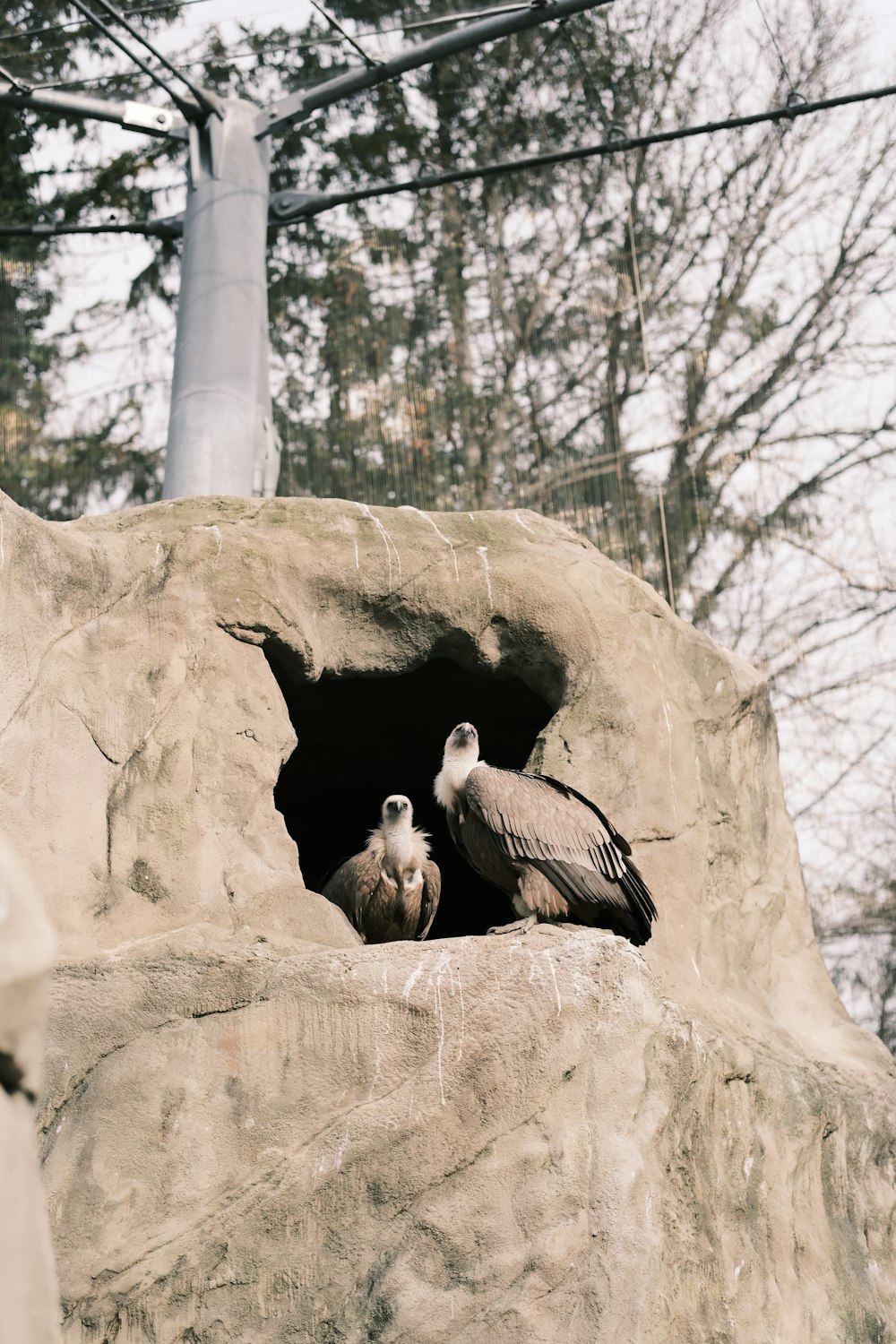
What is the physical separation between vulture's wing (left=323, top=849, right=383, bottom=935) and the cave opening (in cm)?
59

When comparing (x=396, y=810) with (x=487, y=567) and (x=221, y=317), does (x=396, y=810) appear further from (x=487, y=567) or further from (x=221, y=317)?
(x=221, y=317)

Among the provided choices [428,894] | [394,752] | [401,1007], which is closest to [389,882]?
[428,894]

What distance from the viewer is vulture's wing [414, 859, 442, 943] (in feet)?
22.7

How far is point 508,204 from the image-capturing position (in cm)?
1321

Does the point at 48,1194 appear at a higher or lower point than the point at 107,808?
lower

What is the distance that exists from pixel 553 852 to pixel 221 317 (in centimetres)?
469

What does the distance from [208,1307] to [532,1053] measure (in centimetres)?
127

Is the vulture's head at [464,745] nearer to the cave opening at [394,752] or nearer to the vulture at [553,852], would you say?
the vulture at [553,852]

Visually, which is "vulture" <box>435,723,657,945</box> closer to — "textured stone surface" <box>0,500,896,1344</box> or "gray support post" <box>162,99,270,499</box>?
"textured stone surface" <box>0,500,896,1344</box>

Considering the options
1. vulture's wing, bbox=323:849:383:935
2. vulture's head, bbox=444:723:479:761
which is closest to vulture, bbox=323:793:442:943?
vulture's wing, bbox=323:849:383:935

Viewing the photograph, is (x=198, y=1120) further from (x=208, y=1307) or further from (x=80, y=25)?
(x=80, y=25)

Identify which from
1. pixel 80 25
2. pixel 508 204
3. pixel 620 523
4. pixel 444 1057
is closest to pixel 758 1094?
pixel 444 1057

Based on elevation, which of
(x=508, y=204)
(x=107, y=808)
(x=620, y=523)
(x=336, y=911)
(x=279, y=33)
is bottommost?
(x=336, y=911)

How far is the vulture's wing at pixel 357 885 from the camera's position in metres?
6.77
